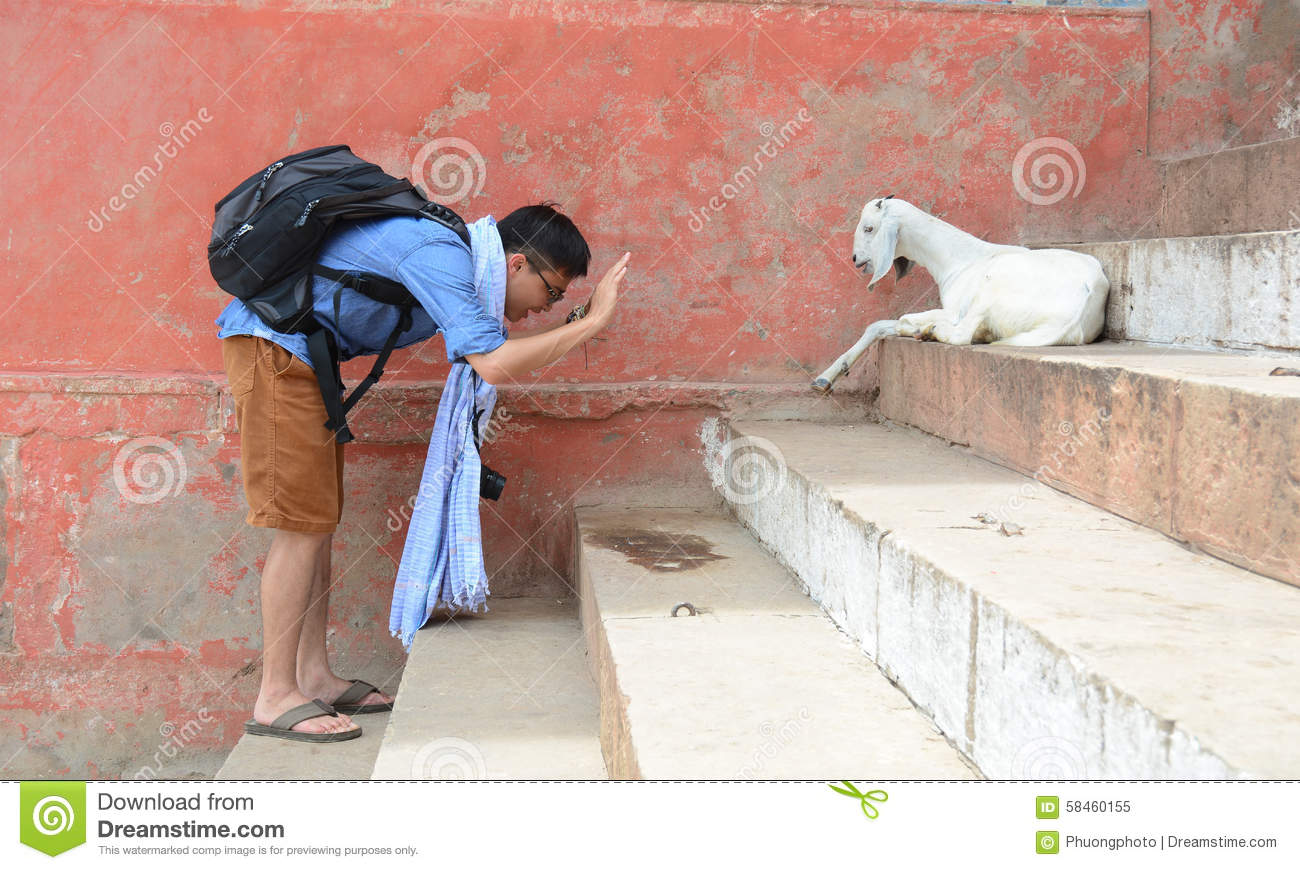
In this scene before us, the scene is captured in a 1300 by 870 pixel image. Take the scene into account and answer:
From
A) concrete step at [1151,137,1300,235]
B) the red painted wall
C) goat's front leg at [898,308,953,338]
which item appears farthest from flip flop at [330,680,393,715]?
concrete step at [1151,137,1300,235]

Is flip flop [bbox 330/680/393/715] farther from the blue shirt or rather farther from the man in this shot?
the blue shirt

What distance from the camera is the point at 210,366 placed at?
403 centimetres

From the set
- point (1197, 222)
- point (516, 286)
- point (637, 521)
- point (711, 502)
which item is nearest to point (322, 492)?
point (516, 286)

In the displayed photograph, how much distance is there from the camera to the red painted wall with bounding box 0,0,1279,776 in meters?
3.95

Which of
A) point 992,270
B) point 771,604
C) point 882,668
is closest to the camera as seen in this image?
point 882,668

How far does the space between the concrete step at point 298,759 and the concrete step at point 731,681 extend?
73 centimetres

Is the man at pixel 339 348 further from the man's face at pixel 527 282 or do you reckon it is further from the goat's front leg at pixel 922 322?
the goat's front leg at pixel 922 322

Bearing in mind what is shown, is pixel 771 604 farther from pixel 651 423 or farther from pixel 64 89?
pixel 64 89

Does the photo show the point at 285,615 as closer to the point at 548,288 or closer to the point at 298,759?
the point at 298,759

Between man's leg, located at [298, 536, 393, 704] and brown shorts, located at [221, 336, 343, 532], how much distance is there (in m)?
0.40

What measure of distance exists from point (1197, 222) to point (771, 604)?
2.49 meters

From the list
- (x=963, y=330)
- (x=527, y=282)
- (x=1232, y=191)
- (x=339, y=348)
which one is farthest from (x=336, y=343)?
(x=1232, y=191)

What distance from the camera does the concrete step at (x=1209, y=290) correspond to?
9.23 feet

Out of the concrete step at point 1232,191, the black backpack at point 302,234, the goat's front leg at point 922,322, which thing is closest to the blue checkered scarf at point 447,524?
the black backpack at point 302,234
